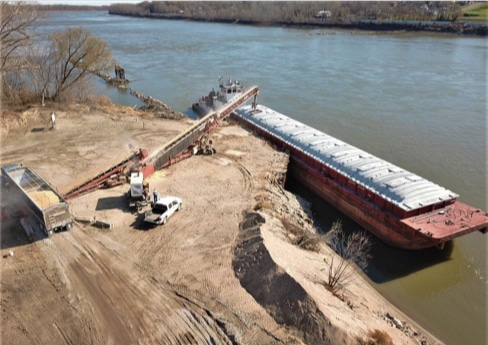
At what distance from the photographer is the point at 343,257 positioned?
71.3ft

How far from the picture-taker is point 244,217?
2225cm

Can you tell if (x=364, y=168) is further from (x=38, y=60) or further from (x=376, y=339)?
(x=38, y=60)

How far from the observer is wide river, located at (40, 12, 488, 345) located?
2095 cm

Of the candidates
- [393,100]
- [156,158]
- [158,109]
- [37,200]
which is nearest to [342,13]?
[393,100]

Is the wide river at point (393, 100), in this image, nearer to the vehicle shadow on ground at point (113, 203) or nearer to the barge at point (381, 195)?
the barge at point (381, 195)

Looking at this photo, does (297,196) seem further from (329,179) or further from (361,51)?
A: (361,51)

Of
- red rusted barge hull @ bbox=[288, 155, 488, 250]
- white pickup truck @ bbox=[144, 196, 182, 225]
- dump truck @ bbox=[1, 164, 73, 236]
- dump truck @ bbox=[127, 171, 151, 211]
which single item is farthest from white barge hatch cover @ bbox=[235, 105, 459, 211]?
dump truck @ bbox=[1, 164, 73, 236]

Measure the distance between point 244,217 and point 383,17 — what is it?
144 m

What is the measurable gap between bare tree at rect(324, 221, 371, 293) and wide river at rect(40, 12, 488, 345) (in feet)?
3.60

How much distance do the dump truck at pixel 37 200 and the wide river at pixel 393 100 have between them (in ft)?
56.1

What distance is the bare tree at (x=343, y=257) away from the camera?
58.6ft

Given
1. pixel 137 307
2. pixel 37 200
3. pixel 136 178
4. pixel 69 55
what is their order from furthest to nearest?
pixel 69 55
pixel 136 178
pixel 37 200
pixel 137 307

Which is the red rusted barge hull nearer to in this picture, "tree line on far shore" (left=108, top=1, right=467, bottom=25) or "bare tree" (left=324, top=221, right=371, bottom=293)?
"bare tree" (left=324, top=221, right=371, bottom=293)

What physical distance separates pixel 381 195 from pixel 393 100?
3190 cm
